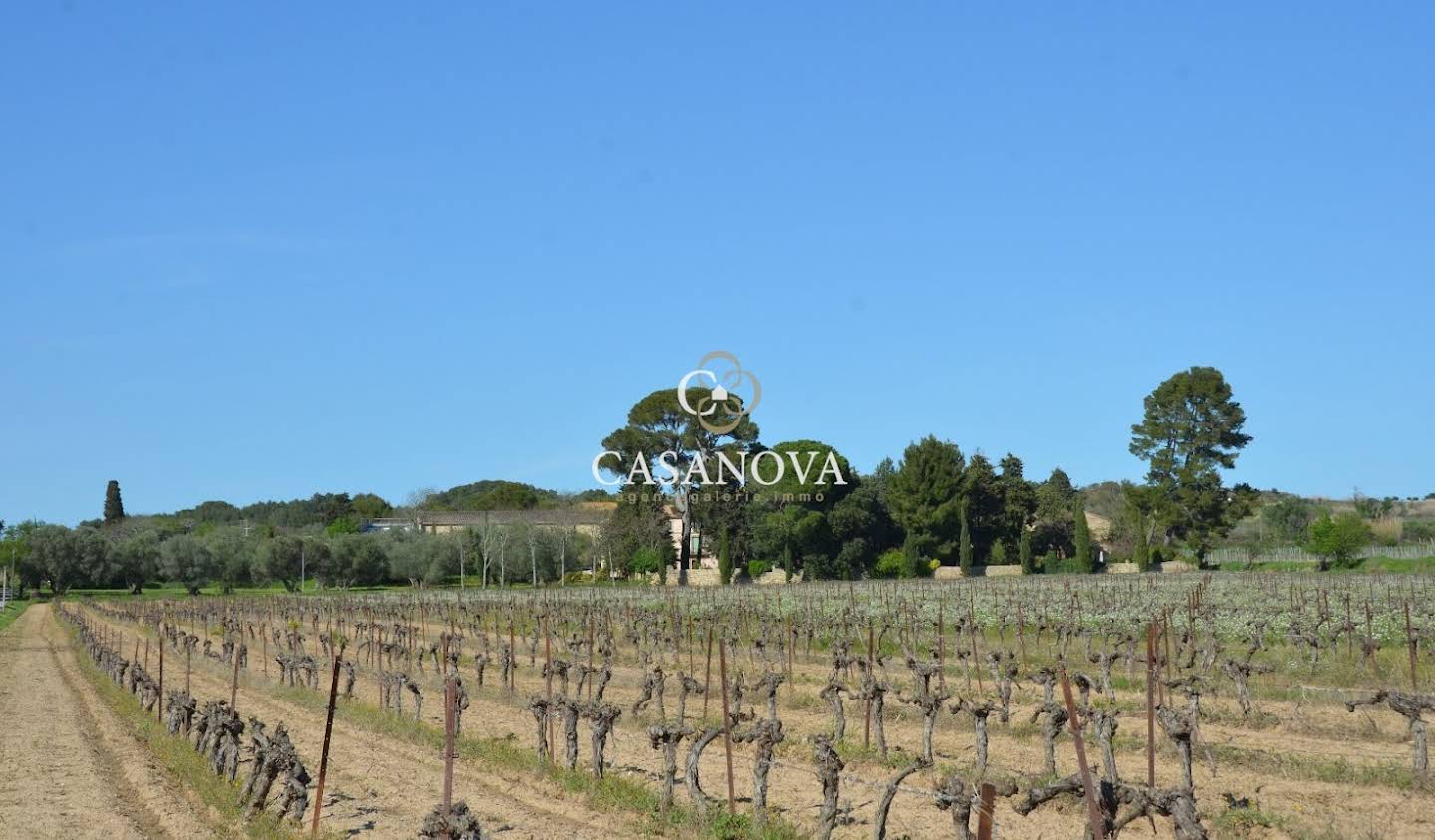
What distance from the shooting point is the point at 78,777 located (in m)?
14.8

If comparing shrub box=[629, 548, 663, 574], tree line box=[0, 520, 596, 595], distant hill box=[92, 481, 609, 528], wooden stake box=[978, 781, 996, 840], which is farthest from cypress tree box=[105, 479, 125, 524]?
wooden stake box=[978, 781, 996, 840]

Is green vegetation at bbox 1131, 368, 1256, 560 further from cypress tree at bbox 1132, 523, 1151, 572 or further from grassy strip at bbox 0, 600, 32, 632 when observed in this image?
grassy strip at bbox 0, 600, 32, 632

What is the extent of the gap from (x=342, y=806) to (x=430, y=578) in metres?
68.3

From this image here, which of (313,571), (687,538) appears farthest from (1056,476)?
(313,571)

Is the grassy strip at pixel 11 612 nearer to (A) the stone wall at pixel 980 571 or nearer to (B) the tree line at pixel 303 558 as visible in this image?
(B) the tree line at pixel 303 558

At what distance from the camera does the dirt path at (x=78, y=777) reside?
12094 millimetres

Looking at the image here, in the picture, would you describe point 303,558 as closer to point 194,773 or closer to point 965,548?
point 965,548

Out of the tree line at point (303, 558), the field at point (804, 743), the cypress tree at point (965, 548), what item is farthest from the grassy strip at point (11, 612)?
the cypress tree at point (965, 548)

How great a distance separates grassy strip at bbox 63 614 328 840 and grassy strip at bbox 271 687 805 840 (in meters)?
2.63

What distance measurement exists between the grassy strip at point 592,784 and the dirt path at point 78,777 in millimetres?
3122

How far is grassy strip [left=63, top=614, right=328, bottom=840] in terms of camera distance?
37.6 feet

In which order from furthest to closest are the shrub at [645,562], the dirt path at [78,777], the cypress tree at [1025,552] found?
the shrub at [645,562] → the cypress tree at [1025,552] → the dirt path at [78,777]

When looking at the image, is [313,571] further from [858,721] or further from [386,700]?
[858,721]

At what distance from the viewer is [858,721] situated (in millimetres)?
17547
